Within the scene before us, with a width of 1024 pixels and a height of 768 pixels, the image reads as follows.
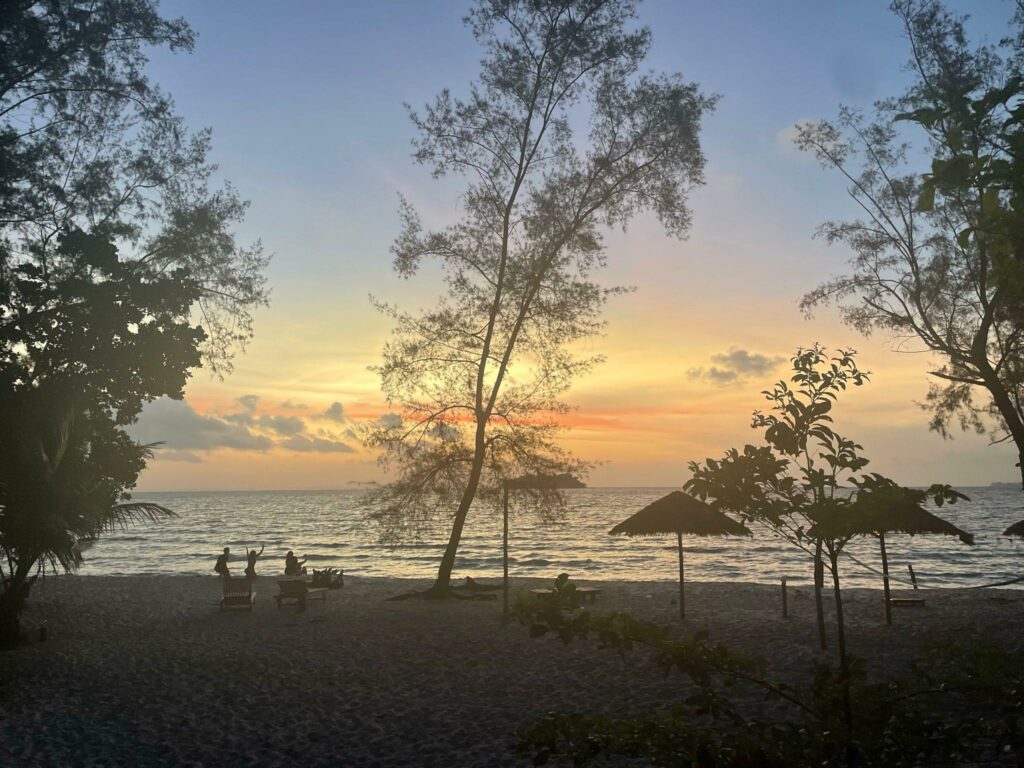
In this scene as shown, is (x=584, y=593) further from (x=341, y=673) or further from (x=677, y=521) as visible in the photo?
(x=677, y=521)

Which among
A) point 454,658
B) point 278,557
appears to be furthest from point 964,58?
point 278,557

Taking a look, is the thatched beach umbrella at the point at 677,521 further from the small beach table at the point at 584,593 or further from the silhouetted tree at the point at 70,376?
the silhouetted tree at the point at 70,376

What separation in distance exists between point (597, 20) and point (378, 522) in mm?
13983

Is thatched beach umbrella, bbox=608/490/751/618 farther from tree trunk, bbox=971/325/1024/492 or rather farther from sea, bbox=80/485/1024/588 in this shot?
tree trunk, bbox=971/325/1024/492

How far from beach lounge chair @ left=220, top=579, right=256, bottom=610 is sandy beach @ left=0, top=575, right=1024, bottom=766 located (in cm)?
42

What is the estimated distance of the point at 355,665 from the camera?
42.4 feet

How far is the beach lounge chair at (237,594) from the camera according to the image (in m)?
19.4

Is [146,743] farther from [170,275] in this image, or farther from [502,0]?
[502,0]

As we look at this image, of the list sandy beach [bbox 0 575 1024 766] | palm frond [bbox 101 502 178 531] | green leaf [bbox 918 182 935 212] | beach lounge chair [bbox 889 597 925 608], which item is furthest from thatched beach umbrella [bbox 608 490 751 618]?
green leaf [bbox 918 182 935 212]

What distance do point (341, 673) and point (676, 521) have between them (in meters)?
8.47

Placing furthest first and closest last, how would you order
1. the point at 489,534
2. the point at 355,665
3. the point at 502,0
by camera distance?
the point at 489,534 → the point at 502,0 → the point at 355,665

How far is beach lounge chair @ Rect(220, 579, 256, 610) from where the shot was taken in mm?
19422

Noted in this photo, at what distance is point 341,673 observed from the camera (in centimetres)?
1238

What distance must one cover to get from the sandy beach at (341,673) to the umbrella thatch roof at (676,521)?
208cm
